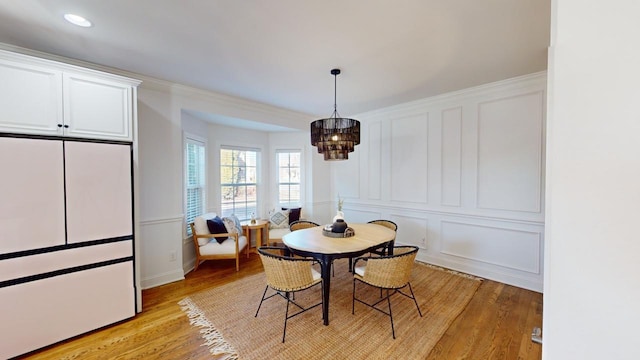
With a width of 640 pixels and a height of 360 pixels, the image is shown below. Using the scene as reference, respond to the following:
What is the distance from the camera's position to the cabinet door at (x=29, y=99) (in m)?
2.04

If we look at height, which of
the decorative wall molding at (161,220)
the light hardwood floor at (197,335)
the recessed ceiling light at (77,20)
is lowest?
the light hardwood floor at (197,335)

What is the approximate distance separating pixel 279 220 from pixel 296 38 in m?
3.27

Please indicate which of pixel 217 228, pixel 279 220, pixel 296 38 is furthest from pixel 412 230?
pixel 296 38

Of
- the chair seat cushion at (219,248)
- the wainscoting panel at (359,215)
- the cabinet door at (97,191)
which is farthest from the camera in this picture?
the wainscoting panel at (359,215)

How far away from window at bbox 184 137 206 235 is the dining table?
1.97 meters

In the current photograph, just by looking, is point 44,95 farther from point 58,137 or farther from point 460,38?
point 460,38

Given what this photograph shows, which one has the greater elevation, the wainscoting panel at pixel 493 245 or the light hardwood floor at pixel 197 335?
the wainscoting panel at pixel 493 245

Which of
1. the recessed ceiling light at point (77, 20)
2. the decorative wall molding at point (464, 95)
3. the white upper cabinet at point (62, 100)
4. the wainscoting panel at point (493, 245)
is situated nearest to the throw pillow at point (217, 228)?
the white upper cabinet at point (62, 100)

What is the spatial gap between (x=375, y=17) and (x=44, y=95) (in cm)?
286

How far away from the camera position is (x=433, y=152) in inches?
158

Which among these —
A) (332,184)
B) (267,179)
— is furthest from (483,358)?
(267,179)

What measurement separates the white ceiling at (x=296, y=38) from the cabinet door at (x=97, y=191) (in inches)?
39.6

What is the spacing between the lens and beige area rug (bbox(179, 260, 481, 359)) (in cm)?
213

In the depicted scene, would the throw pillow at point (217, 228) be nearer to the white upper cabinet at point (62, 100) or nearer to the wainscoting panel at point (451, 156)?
the white upper cabinet at point (62, 100)
